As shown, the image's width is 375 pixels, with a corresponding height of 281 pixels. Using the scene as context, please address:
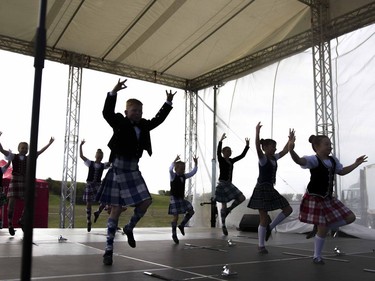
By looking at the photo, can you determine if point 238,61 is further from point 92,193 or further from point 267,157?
point 267,157

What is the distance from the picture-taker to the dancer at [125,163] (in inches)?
129

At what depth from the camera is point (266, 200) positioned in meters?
4.54

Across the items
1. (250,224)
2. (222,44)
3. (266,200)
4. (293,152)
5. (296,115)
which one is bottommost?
(250,224)

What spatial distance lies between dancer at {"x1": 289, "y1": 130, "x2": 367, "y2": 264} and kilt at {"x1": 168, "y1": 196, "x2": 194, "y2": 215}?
7.54 ft

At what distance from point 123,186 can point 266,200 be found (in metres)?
1.90

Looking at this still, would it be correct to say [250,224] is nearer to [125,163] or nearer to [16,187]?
[16,187]

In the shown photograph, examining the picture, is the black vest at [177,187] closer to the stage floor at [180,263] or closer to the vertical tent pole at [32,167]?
the stage floor at [180,263]

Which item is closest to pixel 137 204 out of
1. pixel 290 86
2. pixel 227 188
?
pixel 227 188

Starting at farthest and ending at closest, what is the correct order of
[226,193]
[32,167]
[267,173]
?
[226,193]
[267,173]
[32,167]

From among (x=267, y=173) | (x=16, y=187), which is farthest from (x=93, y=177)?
(x=267, y=173)

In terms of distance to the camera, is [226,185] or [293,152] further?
[226,185]

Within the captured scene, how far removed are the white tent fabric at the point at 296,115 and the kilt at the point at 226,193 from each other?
1.78 m

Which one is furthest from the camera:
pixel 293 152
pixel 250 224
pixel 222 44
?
pixel 222 44

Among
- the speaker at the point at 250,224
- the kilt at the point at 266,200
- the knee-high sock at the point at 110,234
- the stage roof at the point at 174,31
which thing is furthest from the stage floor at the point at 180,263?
the stage roof at the point at 174,31
